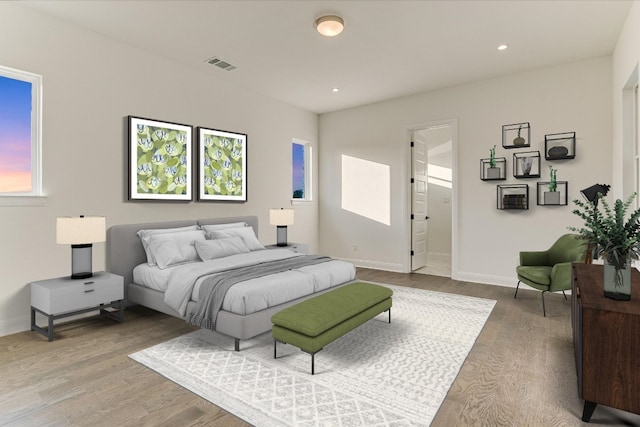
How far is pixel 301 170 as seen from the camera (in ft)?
23.0

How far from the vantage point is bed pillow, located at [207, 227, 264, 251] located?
4486 millimetres

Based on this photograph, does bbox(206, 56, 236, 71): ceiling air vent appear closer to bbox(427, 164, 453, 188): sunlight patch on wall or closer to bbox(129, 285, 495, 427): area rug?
bbox(129, 285, 495, 427): area rug

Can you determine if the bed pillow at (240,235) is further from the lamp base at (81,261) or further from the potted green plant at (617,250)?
the potted green plant at (617,250)

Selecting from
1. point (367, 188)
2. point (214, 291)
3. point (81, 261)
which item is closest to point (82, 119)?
point (81, 261)

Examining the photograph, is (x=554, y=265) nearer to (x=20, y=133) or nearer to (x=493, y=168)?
(x=493, y=168)

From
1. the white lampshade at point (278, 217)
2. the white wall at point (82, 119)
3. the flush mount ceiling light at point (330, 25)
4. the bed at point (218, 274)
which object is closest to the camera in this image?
the bed at point (218, 274)

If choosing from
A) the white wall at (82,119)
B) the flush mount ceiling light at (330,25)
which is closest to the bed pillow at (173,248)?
the white wall at (82,119)

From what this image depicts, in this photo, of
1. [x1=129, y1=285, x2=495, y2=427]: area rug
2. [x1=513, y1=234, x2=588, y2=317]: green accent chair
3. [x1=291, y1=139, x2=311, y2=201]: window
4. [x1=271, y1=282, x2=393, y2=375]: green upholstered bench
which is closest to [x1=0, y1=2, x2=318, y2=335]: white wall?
[x1=129, y1=285, x2=495, y2=427]: area rug

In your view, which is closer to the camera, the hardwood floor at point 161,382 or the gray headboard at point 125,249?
the hardwood floor at point 161,382

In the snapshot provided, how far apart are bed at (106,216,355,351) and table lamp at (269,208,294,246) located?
0.90 metres

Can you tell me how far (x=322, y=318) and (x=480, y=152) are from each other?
4117 millimetres

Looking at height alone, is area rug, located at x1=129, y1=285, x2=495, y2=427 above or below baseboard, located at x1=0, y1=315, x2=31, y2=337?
below

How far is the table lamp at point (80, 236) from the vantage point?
319 cm

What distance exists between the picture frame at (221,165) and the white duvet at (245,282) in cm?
139
